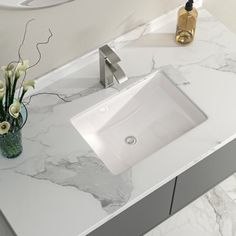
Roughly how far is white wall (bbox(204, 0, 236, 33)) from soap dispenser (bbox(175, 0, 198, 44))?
203 millimetres

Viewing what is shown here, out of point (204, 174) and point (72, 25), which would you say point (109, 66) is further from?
point (204, 174)

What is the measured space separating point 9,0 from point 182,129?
0.79 m

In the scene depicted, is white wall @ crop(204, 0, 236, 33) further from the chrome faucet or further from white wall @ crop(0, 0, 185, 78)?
the chrome faucet

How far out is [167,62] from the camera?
2010 mm

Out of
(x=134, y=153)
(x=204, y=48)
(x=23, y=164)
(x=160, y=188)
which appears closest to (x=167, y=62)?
(x=204, y=48)

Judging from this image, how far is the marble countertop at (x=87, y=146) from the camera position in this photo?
167 cm

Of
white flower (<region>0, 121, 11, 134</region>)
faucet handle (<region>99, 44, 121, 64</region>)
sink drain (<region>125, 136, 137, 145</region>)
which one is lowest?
sink drain (<region>125, 136, 137, 145</region>)

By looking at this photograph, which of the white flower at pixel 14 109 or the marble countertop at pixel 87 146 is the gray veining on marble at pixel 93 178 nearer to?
the marble countertop at pixel 87 146

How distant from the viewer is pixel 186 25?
6.69ft

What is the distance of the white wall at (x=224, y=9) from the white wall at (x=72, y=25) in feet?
0.57

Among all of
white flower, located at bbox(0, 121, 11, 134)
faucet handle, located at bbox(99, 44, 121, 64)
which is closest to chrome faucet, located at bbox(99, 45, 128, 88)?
faucet handle, located at bbox(99, 44, 121, 64)

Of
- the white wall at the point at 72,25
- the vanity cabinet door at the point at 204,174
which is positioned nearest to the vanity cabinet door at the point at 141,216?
the vanity cabinet door at the point at 204,174

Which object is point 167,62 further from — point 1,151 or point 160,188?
point 1,151

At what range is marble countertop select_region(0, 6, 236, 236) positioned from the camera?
1.67 m
